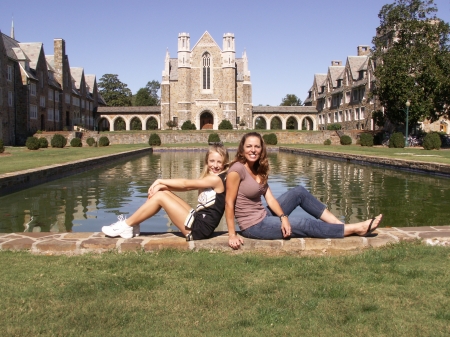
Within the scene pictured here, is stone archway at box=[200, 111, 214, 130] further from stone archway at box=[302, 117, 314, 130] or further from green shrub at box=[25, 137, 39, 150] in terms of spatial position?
green shrub at box=[25, 137, 39, 150]

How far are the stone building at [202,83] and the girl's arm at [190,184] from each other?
5433 cm

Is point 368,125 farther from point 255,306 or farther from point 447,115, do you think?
point 255,306

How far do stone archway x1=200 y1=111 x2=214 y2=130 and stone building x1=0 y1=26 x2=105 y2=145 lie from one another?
50.7 ft

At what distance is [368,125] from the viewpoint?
168 feet

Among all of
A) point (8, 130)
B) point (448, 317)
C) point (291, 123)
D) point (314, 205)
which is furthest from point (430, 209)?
point (291, 123)

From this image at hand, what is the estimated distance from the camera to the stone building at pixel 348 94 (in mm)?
51522

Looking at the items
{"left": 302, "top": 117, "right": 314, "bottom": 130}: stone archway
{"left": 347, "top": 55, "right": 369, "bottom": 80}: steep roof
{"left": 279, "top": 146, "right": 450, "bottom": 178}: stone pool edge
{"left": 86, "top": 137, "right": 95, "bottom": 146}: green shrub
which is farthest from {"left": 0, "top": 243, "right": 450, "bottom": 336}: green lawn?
{"left": 302, "top": 117, "right": 314, "bottom": 130}: stone archway

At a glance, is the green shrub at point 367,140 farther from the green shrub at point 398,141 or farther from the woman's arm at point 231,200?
the woman's arm at point 231,200

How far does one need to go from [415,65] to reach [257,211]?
111 feet

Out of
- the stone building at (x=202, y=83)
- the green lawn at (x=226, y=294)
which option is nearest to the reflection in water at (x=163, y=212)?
the green lawn at (x=226, y=294)

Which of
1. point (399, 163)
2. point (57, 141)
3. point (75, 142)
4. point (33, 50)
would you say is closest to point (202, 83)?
point (33, 50)

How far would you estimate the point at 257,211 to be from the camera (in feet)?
17.1

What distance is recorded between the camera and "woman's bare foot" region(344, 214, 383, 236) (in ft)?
16.7

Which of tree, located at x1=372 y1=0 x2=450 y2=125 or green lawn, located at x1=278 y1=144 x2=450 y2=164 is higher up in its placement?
tree, located at x1=372 y1=0 x2=450 y2=125
